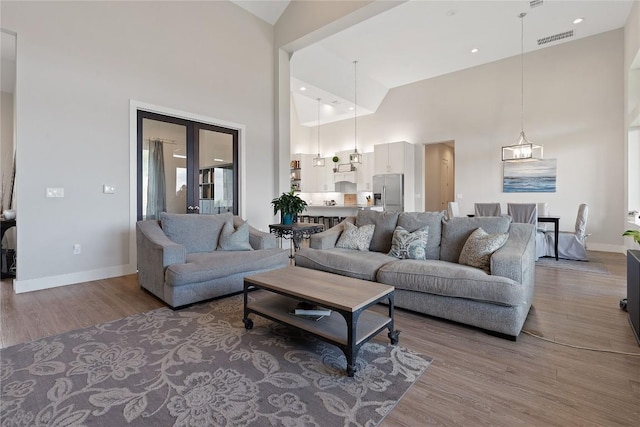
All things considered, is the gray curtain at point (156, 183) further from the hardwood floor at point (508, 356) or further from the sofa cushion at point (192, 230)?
the hardwood floor at point (508, 356)

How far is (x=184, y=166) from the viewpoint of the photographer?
16.3ft

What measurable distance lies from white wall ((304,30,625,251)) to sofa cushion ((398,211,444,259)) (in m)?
4.67

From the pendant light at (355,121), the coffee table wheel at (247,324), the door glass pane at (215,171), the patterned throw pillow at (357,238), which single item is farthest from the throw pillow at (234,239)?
the pendant light at (355,121)

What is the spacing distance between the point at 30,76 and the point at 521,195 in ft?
27.7

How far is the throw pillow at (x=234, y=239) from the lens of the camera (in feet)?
12.4

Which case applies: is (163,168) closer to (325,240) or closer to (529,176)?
(325,240)

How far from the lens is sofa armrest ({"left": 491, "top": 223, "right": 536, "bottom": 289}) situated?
240cm

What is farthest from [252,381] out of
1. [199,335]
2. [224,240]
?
[224,240]

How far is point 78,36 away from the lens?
3.77 m

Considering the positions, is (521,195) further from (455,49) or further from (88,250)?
(88,250)

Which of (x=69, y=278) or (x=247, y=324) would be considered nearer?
(x=247, y=324)

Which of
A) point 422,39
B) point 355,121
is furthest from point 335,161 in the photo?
point 422,39

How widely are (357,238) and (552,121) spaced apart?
5.65 meters

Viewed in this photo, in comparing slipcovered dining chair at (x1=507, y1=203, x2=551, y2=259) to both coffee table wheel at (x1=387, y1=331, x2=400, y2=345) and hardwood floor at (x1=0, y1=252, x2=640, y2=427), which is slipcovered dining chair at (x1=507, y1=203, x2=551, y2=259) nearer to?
hardwood floor at (x1=0, y1=252, x2=640, y2=427)
